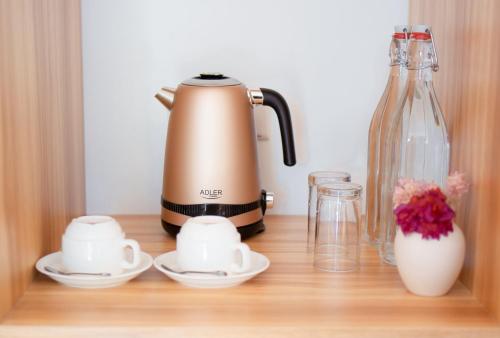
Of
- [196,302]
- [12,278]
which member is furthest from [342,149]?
[12,278]

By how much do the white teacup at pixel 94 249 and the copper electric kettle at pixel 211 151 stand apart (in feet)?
0.61

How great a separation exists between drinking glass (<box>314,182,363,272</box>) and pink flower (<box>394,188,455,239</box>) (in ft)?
0.53

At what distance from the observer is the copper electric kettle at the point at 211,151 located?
1.11m

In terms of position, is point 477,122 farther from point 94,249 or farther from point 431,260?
point 94,249

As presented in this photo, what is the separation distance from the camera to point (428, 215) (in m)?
0.89

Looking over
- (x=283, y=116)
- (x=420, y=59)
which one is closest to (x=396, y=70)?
(x=420, y=59)

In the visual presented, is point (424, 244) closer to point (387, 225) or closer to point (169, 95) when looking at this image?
point (387, 225)

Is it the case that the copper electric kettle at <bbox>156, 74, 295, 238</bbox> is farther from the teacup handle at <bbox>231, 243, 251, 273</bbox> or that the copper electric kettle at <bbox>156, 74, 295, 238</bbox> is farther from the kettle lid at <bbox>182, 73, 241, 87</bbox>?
the teacup handle at <bbox>231, 243, 251, 273</bbox>

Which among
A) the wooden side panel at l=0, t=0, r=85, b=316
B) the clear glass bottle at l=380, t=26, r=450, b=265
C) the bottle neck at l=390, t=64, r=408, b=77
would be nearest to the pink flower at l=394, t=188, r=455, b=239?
the clear glass bottle at l=380, t=26, r=450, b=265

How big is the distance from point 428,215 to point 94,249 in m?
0.42

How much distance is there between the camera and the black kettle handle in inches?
45.7

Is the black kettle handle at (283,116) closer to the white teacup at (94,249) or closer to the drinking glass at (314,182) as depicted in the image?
the drinking glass at (314,182)

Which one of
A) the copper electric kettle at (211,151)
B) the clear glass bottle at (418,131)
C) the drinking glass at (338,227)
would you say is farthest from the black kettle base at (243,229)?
the clear glass bottle at (418,131)

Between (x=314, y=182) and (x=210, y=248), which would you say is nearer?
(x=210, y=248)
